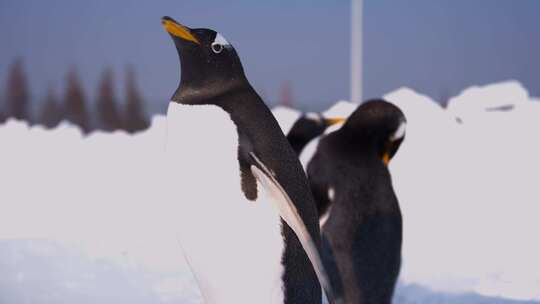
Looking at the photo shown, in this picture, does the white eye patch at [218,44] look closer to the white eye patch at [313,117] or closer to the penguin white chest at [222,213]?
the penguin white chest at [222,213]

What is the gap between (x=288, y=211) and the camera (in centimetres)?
146

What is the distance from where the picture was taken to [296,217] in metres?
1.45

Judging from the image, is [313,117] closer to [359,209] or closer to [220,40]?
[359,209]

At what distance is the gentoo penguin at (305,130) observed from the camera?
4.10 m

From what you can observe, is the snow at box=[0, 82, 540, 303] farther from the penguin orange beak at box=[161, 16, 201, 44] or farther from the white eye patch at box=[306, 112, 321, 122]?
the white eye patch at box=[306, 112, 321, 122]

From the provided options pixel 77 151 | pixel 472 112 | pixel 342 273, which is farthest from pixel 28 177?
pixel 472 112

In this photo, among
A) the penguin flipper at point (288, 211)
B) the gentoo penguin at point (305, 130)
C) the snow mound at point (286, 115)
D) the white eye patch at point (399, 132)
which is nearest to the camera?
the penguin flipper at point (288, 211)

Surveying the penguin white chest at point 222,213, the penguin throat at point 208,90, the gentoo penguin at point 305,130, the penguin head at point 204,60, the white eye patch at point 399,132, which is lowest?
the gentoo penguin at point 305,130

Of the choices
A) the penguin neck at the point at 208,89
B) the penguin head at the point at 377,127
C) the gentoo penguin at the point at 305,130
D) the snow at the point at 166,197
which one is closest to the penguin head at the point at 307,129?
the gentoo penguin at the point at 305,130

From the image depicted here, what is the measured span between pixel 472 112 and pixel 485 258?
2869mm

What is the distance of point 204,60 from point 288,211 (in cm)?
38

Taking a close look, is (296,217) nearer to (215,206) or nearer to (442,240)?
(215,206)

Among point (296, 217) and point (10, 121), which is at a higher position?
point (296, 217)

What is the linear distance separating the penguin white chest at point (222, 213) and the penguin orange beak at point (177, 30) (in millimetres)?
164
